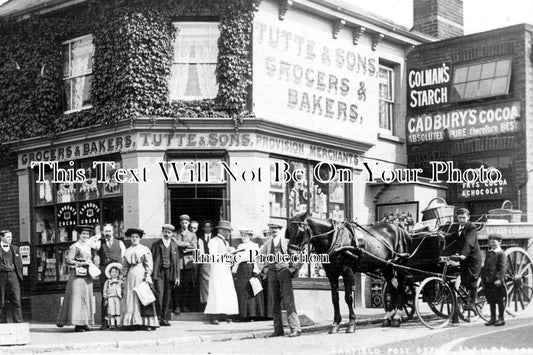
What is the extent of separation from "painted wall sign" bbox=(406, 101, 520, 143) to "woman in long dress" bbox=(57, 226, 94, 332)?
10594 millimetres

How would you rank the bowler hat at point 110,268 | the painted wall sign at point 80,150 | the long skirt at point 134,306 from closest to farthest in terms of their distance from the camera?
the long skirt at point 134,306, the bowler hat at point 110,268, the painted wall sign at point 80,150

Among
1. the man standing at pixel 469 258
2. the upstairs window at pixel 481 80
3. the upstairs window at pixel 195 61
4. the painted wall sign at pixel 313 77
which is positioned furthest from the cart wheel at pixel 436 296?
the upstairs window at pixel 481 80

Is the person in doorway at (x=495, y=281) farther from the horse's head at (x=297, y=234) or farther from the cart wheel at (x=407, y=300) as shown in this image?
the horse's head at (x=297, y=234)

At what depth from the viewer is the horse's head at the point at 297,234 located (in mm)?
13711

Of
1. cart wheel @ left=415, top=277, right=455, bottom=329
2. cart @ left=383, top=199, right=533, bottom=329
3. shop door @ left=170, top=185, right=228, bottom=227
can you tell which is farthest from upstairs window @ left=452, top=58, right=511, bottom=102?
cart wheel @ left=415, top=277, right=455, bottom=329

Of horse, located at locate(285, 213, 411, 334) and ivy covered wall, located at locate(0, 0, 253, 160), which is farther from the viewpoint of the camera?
ivy covered wall, located at locate(0, 0, 253, 160)

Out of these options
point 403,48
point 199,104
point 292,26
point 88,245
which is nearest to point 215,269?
point 88,245

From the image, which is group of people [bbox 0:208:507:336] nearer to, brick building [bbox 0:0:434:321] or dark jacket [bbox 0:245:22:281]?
dark jacket [bbox 0:245:22:281]

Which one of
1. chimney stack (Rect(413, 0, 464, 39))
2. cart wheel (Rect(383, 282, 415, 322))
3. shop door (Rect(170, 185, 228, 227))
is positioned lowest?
cart wheel (Rect(383, 282, 415, 322))

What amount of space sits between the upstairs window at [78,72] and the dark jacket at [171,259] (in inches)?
176

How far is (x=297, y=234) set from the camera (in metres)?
13.7

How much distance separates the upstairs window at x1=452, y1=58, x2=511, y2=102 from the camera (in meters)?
21.9

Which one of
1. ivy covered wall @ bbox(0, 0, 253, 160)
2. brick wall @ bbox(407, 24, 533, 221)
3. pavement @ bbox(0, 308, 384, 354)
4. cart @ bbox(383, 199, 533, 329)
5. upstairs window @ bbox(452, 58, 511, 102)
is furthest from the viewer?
upstairs window @ bbox(452, 58, 511, 102)

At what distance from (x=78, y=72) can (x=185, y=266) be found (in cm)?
543
